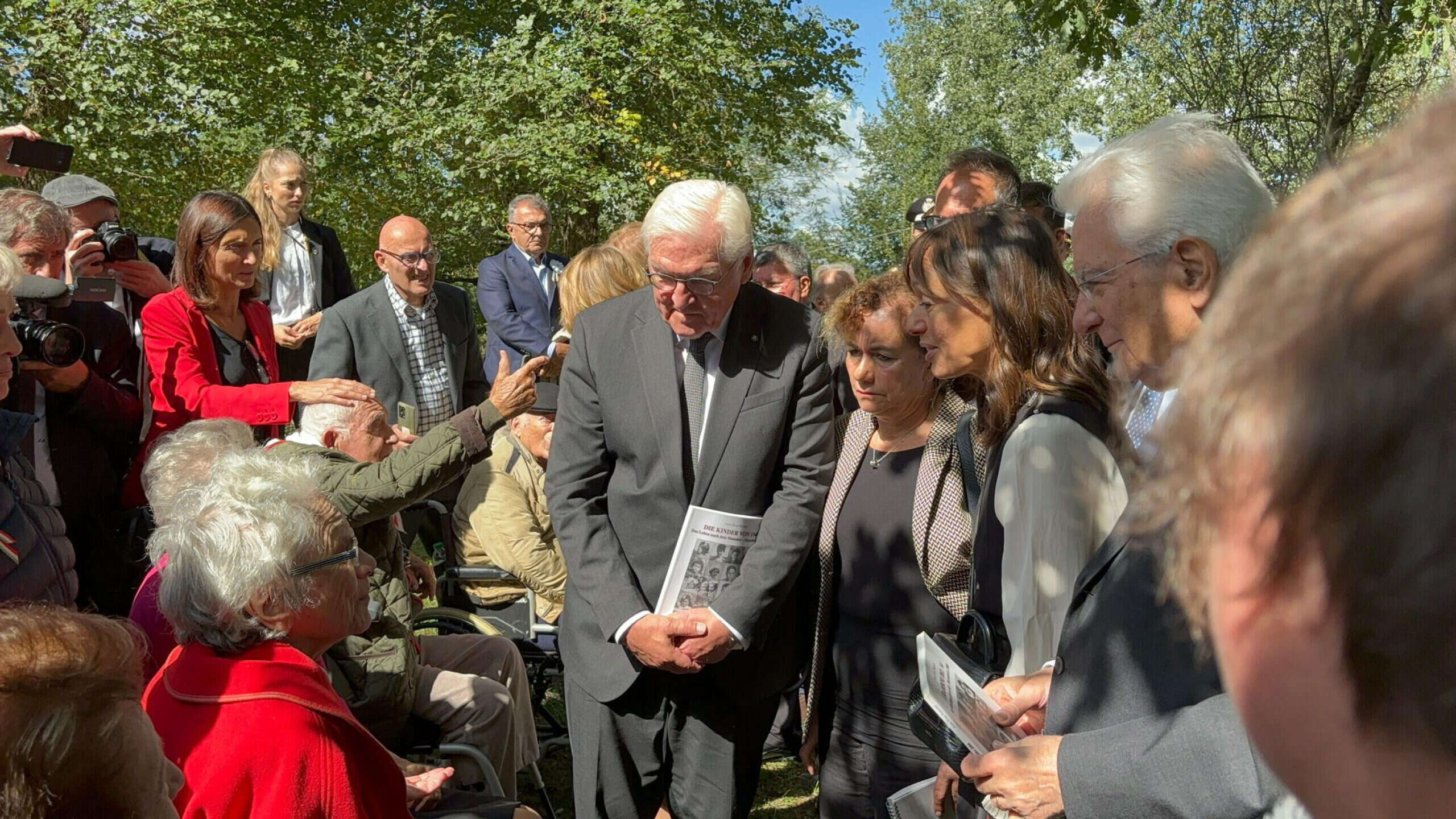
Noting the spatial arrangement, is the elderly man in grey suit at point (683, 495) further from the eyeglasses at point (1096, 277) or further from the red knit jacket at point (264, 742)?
the eyeglasses at point (1096, 277)

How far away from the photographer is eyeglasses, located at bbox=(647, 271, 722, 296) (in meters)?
3.29

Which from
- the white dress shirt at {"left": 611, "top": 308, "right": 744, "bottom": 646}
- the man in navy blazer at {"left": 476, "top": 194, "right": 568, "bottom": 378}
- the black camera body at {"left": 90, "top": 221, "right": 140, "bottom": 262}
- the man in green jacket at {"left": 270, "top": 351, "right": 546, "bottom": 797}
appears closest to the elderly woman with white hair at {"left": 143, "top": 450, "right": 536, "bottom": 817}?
the man in green jacket at {"left": 270, "top": 351, "right": 546, "bottom": 797}

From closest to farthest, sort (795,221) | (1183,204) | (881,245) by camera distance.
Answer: (1183,204) → (795,221) → (881,245)

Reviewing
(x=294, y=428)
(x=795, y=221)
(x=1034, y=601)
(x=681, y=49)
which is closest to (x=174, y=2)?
(x=681, y=49)

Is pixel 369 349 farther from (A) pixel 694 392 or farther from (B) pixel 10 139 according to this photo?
(A) pixel 694 392

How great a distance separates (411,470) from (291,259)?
3.44 metres

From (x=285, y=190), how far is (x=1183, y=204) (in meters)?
5.75

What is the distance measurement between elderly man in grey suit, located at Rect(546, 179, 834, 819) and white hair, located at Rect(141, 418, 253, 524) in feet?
3.62

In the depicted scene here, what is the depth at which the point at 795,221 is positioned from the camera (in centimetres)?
3066

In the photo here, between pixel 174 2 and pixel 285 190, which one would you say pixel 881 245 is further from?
pixel 285 190

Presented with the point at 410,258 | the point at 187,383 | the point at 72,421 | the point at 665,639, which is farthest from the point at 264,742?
the point at 410,258

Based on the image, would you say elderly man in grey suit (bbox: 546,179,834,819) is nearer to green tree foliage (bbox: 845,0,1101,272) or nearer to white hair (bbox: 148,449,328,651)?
white hair (bbox: 148,449,328,651)

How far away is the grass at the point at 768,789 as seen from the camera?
16.3 ft

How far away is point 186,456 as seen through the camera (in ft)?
12.0
